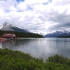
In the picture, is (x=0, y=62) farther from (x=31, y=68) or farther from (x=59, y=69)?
(x=59, y=69)

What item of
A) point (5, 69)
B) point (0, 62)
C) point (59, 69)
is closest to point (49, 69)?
point (59, 69)

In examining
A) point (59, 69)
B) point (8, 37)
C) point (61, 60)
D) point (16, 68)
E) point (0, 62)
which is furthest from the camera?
point (8, 37)

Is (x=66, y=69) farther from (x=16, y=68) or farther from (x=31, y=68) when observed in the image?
(x=16, y=68)

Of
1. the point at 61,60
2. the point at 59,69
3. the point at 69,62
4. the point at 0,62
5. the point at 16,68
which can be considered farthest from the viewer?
the point at 61,60

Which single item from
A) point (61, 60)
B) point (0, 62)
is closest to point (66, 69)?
point (0, 62)

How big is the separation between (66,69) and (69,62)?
402cm

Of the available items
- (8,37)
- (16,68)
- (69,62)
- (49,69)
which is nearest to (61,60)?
(69,62)

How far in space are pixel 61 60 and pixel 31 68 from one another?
5939 millimetres

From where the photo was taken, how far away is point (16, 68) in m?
8.87

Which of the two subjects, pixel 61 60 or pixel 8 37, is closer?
pixel 61 60

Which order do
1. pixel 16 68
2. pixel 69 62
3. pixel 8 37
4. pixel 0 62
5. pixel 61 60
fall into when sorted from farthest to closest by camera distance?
pixel 8 37 < pixel 61 60 < pixel 69 62 < pixel 0 62 < pixel 16 68

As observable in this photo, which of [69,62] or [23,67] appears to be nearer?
[23,67]

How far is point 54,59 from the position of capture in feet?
47.6

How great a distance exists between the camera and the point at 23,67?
8.98 meters
